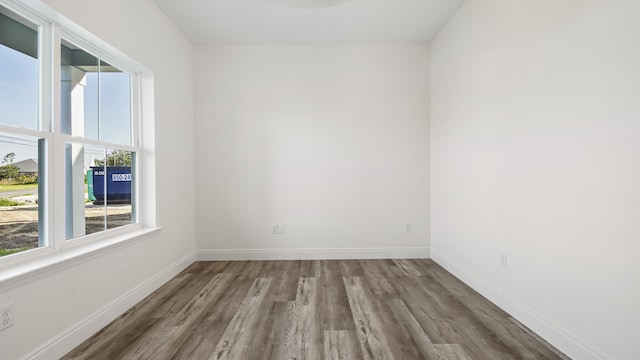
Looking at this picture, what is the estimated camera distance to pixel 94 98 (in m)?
2.19

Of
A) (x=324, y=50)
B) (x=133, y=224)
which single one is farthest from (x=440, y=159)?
(x=133, y=224)

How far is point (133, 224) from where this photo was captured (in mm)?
2607

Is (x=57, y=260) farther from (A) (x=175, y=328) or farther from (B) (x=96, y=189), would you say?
(A) (x=175, y=328)

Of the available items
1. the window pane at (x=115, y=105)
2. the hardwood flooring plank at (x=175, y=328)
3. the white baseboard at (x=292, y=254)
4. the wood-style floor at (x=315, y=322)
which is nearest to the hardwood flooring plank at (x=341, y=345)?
the wood-style floor at (x=315, y=322)

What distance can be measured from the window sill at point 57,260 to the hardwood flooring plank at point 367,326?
1.88m

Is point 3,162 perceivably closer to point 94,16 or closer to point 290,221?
point 94,16

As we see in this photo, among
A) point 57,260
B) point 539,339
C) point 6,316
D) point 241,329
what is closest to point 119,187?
point 57,260

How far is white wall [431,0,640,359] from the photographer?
54.7 inches

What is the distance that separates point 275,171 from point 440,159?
80.4 inches

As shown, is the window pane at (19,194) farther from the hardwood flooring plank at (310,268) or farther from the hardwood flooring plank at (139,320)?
the hardwood flooring plank at (310,268)

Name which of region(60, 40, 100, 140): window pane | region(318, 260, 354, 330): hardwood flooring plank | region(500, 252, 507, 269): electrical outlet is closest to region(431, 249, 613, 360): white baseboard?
region(500, 252, 507, 269): electrical outlet

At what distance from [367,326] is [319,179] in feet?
6.42

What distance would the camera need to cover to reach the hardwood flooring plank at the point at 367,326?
1.70m

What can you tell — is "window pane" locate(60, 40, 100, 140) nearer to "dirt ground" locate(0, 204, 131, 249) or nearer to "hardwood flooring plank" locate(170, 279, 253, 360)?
"dirt ground" locate(0, 204, 131, 249)
